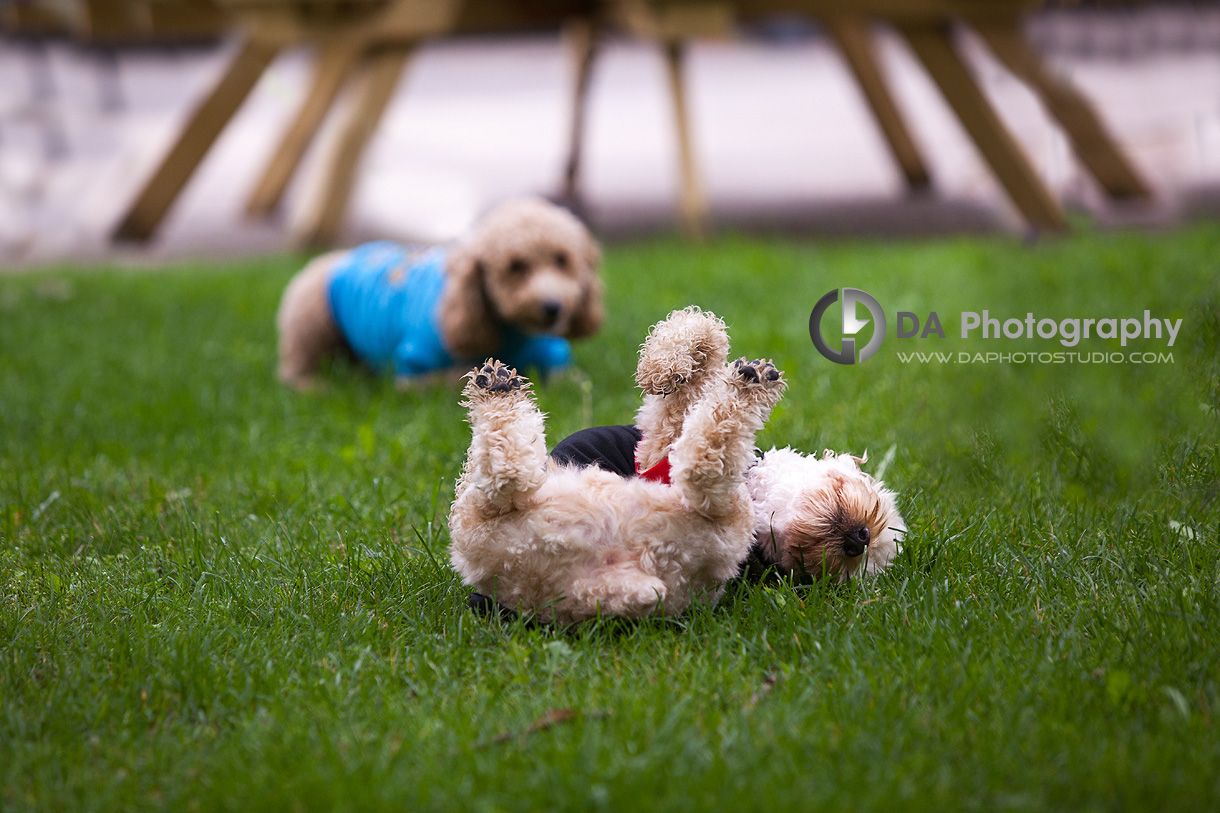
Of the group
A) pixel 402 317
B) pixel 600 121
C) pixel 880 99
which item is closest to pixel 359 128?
pixel 402 317

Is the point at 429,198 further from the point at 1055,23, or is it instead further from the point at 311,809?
the point at 311,809

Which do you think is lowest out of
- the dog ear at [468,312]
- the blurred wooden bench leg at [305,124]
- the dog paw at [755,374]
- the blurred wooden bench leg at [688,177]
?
the dog paw at [755,374]

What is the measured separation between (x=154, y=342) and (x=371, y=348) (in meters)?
1.11

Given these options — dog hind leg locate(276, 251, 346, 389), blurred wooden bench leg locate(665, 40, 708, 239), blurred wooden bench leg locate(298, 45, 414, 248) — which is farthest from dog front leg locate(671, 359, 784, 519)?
blurred wooden bench leg locate(298, 45, 414, 248)

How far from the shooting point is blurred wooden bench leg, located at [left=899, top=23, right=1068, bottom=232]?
236 inches

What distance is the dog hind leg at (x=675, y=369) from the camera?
6.01 feet

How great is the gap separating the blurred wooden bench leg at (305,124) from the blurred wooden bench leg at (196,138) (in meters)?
0.46

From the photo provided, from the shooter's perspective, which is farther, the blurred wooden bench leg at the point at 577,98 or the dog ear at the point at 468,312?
the blurred wooden bench leg at the point at 577,98

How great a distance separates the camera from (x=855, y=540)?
1843 millimetres

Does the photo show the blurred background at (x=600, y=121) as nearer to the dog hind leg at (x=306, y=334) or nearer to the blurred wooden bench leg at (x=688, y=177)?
the blurred wooden bench leg at (x=688, y=177)

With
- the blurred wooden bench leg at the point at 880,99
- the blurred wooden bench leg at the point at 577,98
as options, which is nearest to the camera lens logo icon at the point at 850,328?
the blurred wooden bench leg at the point at 577,98

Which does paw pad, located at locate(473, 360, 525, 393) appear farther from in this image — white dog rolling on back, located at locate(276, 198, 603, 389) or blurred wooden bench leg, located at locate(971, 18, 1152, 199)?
blurred wooden bench leg, located at locate(971, 18, 1152, 199)

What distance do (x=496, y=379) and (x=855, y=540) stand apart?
2.22 feet
